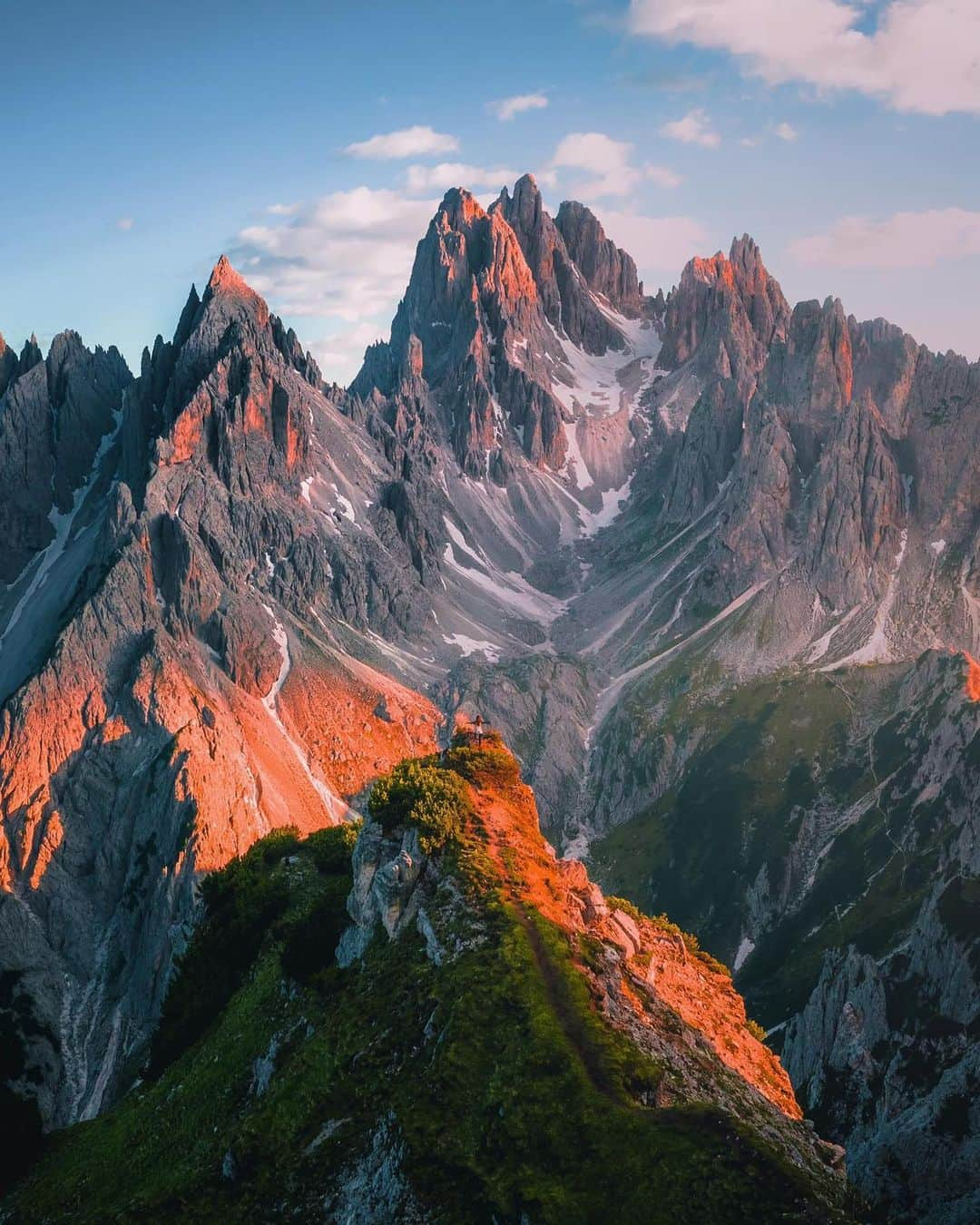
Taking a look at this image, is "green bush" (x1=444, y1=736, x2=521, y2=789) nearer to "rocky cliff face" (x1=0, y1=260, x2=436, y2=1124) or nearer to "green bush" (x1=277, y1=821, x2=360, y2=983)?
"green bush" (x1=277, y1=821, x2=360, y2=983)

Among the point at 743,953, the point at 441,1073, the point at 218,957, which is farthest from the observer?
the point at 743,953

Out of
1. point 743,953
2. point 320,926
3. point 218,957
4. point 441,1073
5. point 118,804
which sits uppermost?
point 118,804

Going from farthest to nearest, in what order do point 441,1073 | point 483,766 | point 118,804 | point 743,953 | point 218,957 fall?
point 118,804 → point 743,953 → point 218,957 → point 483,766 → point 441,1073

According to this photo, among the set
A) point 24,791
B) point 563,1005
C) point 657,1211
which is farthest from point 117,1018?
point 657,1211

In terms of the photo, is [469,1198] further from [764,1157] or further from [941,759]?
[941,759]

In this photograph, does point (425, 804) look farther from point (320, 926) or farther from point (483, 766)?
point (483, 766)

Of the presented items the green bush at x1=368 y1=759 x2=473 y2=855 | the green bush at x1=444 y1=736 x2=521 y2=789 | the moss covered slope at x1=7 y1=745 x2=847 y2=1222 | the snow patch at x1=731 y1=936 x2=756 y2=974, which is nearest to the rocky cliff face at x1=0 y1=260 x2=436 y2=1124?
the snow patch at x1=731 y1=936 x2=756 y2=974

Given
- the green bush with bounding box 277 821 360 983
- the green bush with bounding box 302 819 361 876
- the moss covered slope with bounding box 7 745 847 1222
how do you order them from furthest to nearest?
the green bush with bounding box 302 819 361 876, the green bush with bounding box 277 821 360 983, the moss covered slope with bounding box 7 745 847 1222

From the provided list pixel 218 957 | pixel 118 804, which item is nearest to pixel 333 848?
pixel 218 957

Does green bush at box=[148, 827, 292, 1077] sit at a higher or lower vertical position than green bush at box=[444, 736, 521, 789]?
lower

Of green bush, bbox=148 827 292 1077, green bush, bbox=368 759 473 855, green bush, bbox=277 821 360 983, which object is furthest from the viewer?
green bush, bbox=148 827 292 1077
